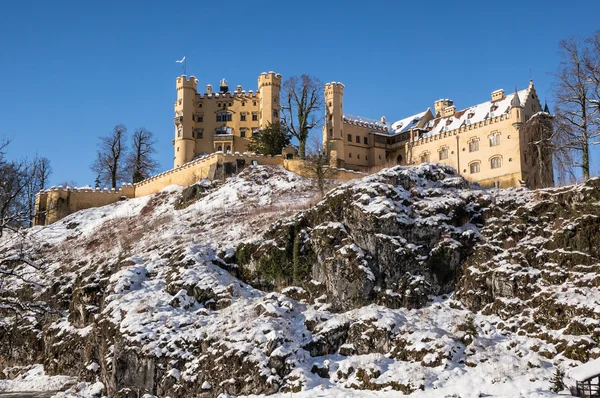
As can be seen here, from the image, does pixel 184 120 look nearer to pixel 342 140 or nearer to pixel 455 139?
pixel 342 140

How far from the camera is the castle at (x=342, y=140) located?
2313 inches

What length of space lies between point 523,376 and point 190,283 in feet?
57.3

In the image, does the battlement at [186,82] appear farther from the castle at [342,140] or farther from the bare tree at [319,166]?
the bare tree at [319,166]

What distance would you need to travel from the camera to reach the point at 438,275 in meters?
31.3

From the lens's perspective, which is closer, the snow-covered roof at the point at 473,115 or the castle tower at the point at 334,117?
the snow-covered roof at the point at 473,115

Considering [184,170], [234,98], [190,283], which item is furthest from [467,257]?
[234,98]

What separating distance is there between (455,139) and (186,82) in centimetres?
3294

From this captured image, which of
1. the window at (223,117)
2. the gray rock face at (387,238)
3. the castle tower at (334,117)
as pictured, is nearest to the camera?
the gray rock face at (387,238)

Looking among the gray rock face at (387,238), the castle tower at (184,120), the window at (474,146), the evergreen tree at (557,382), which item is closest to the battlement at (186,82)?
the castle tower at (184,120)

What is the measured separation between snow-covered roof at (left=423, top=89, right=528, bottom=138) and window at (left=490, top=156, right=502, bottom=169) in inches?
205

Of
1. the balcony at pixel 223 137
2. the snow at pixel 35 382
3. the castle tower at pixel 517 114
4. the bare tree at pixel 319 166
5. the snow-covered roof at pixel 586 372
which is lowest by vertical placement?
the snow at pixel 35 382

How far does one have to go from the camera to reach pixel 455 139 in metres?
65.0

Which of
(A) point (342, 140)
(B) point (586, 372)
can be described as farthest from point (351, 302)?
(A) point (342, 140)

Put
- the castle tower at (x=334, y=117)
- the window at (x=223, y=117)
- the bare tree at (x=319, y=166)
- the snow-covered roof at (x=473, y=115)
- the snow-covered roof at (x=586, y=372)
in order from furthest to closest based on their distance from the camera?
the window at (x=223, y=117) < the castle tower at (x=334, y=117) < the snow-covered roof at (x=473, y=115) < the bare tree at (x=319, y=166) < the snow-covered roof at (x=586, y=372)
